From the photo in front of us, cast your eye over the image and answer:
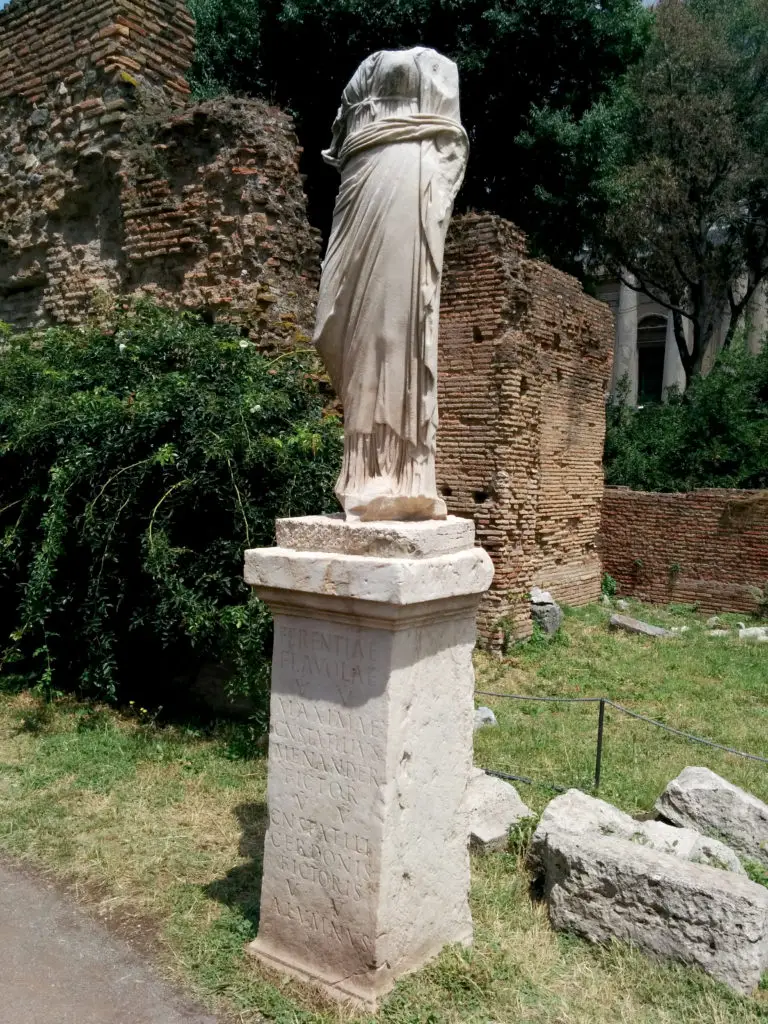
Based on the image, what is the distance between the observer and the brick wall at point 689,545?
11.7 meters

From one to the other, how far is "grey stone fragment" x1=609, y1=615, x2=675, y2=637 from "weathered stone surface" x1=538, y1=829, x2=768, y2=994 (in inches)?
265

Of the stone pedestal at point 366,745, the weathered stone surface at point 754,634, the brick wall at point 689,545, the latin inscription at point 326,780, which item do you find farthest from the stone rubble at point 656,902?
the brick wall at point 689,545

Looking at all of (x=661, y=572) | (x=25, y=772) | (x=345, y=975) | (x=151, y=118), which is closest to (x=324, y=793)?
(x=345, y=975)

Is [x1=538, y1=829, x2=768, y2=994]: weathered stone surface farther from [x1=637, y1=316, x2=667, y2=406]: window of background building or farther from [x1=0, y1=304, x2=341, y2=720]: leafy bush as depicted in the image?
[x1=637, y1=316, x2=667, y2=406]: window of background building

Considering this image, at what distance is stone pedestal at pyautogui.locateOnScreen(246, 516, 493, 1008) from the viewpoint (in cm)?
281

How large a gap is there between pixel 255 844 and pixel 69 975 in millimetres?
1105

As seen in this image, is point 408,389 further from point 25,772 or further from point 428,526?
point 25,772

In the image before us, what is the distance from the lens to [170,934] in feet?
10.8

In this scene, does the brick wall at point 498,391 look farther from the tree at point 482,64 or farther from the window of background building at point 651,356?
the window of background building at point 651,356

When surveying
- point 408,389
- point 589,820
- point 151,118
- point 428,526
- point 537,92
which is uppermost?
point 537,92

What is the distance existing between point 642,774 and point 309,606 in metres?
3.31

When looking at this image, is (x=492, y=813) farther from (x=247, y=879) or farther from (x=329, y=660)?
(x=329, y=660)

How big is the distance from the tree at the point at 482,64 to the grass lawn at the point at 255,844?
30.0 ft

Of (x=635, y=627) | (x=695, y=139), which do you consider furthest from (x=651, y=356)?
(x=635, y=627)
